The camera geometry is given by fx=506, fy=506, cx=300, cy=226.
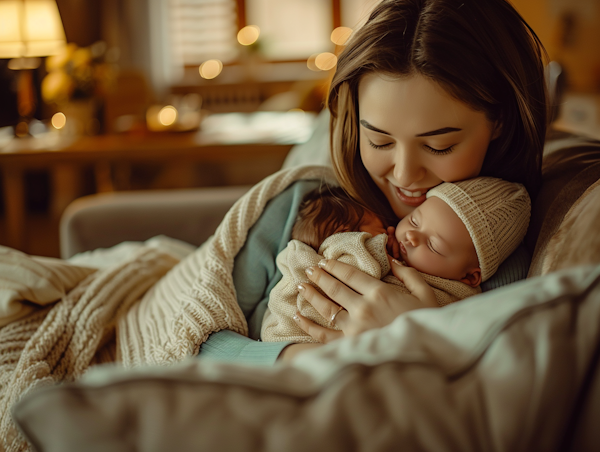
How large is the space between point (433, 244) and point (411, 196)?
0.40ft

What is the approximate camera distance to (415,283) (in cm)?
75

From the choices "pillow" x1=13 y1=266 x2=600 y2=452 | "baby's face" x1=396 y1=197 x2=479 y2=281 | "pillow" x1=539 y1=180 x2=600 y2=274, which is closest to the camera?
"pillow" x1=13 y1=266 x2=600 y2=452

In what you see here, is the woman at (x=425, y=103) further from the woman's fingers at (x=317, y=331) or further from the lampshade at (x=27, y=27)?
the lampshade at (x=27, y=27)

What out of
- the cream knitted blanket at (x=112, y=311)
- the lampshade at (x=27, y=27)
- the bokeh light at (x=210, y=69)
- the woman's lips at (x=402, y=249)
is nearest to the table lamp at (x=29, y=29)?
the lampshade at (x=27, y=27)

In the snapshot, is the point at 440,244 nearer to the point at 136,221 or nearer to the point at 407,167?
the point at 407,167

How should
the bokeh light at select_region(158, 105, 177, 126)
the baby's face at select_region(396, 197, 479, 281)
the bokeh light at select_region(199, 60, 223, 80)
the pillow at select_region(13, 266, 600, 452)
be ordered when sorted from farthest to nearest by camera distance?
the bokeh light at select_region(199, 60, 223, 80) < the bokeh light at select_region(158, 105, 177, 126) < the baby's face at select_region(396, 197, 479, 281) < the pillow at select_region(13, 266, 600, 452)

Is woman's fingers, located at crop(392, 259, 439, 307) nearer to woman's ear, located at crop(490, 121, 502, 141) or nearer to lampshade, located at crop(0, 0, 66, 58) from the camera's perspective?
woman's ear, located at crop(490, 121, 502, 141)

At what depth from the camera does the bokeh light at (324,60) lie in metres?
4.83

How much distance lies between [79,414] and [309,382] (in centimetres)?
17

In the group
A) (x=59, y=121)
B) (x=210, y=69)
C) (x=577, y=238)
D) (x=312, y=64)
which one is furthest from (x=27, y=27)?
(x=577, y=238)

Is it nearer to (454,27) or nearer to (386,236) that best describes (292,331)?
(386,236)

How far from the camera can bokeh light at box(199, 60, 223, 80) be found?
5266 mm

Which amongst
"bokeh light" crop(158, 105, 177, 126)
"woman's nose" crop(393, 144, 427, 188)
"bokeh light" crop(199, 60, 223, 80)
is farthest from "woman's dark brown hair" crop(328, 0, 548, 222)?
"bokeh light" crop(199, 60, 223, 80)

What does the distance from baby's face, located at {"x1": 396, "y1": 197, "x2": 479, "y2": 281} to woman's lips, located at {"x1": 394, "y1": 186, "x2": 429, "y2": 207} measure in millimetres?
51
